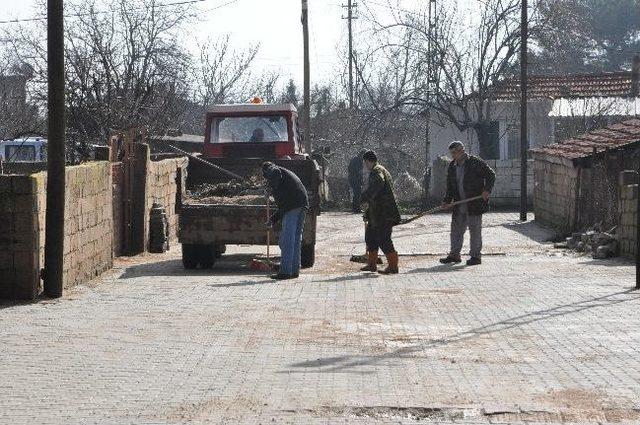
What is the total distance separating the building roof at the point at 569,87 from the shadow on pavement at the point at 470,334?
2869 cm

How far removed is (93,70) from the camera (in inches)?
A: 1236

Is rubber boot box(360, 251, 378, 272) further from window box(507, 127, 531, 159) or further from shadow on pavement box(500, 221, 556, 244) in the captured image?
window box(507, 127, 531, 159)

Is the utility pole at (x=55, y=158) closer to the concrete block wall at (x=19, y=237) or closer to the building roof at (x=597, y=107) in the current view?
the concrete block wall at (x=19, y=237)

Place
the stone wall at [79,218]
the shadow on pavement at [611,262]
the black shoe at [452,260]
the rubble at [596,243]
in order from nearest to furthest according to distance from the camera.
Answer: the stone wall at [79,218]
the shadow on pavement at [611,262]
the black shoe at [452,260]
the rubble at [596,243]

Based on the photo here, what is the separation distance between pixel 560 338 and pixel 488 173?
824cm

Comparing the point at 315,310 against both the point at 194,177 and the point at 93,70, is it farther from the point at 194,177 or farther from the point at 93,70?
the point at 93,70

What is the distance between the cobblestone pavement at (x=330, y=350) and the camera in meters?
8.41

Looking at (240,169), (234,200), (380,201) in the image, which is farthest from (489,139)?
(380,201)

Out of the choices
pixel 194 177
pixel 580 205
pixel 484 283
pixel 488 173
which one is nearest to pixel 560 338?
pixel 484 283

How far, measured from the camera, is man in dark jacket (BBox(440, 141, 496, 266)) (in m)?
19.4

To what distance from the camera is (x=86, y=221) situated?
1686 centimetres

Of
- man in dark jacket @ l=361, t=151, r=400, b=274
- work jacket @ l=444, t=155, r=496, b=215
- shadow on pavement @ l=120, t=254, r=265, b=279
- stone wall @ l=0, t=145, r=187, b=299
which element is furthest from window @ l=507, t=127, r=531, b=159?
man in dark jacket @ l=361, t=151, r=400, b=274

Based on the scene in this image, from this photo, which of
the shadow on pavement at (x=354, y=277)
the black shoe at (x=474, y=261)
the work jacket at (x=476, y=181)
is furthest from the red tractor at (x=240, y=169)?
the black shoe at (x=474, y=261)

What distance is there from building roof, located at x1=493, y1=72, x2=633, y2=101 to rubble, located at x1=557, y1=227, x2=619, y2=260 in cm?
2036
